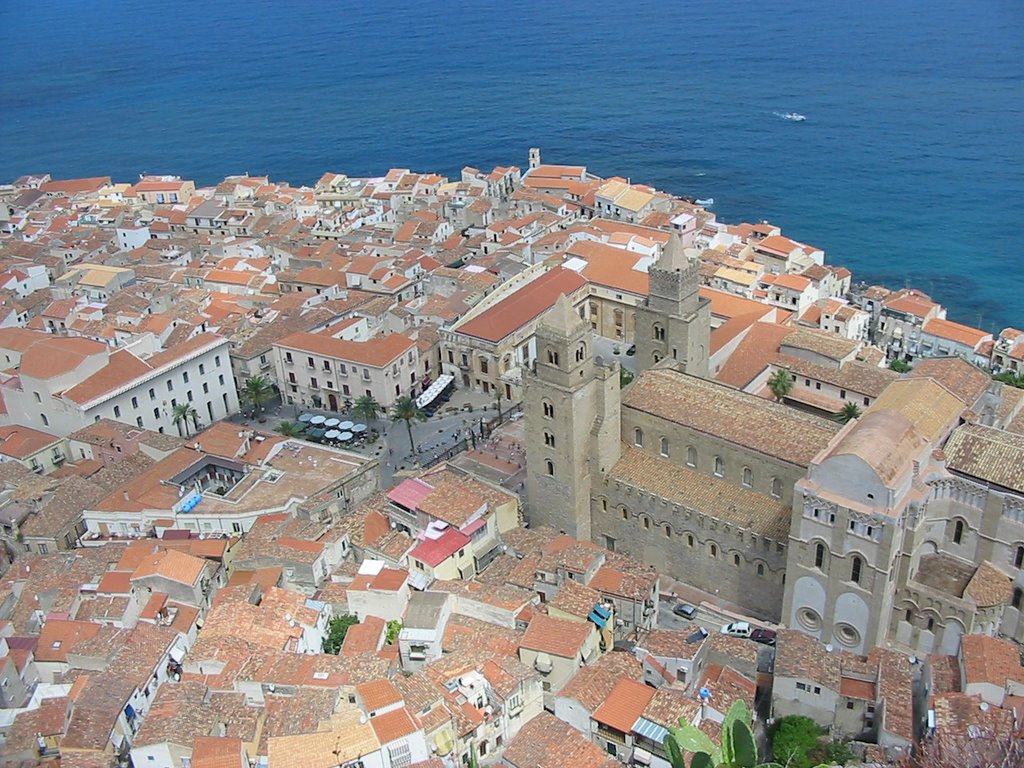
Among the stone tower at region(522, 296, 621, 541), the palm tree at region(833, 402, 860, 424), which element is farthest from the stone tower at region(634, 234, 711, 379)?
the palm tree at region(833, 402, 860, 424)

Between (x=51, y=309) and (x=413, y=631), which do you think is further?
(x=51, y=309)

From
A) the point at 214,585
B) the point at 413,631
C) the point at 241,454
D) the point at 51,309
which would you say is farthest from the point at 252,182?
the point at 413,631

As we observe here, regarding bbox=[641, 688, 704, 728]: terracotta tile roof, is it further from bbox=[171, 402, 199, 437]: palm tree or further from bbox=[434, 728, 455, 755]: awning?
bbox=[171, 402, 199, 437]: palm tree

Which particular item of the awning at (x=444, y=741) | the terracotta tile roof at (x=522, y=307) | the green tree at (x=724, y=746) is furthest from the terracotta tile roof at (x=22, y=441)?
the green tree at (x=724, y=746)

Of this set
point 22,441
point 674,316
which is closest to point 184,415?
point 22,441

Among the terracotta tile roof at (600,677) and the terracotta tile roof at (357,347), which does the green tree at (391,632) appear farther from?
the terracotta tile roof at (357,347)

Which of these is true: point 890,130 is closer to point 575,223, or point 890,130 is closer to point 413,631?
point 575,223
